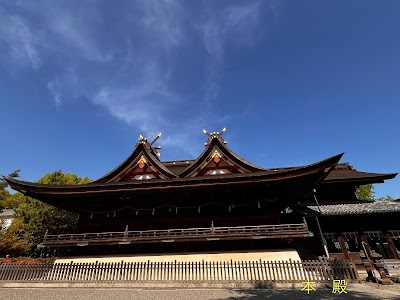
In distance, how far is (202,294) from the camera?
10344 mm

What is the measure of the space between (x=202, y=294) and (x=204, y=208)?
7014 millimetres

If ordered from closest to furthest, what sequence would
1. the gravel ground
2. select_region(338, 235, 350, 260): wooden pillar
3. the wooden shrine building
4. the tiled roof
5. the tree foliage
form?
the gravel ground → the wooden shrine building → the tiled roof → select_region(338, 235, 350, 260): wooden pillar → the tree foliage

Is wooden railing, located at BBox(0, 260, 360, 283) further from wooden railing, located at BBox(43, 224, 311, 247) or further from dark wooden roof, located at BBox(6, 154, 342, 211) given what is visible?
dark wooden roof, located at BBox(6, 154, 342, 211)

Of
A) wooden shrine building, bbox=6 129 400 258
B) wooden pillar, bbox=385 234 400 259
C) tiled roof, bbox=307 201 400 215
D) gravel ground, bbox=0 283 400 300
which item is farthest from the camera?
tiled roof, bbox=307 201 400 215

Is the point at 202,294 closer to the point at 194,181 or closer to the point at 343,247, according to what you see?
the point at 194,181

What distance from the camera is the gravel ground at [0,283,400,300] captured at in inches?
368

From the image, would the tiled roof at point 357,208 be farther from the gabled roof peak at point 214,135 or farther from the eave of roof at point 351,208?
the gabled roof peak at point 214,135

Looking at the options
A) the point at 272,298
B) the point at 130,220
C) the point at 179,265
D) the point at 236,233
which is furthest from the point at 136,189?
the point at 272,298

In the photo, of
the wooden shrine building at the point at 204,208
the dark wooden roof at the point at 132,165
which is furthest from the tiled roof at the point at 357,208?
the dark wooden roof at the point at 132,165

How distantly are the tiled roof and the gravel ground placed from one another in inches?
219

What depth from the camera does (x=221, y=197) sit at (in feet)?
54.7

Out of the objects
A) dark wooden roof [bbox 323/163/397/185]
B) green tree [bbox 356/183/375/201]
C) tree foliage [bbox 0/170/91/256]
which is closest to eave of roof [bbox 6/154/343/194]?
dark wooden roof [bbox 323/163/397/185]

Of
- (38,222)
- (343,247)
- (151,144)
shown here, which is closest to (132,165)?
(151,144)

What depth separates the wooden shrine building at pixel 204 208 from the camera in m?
14.7
